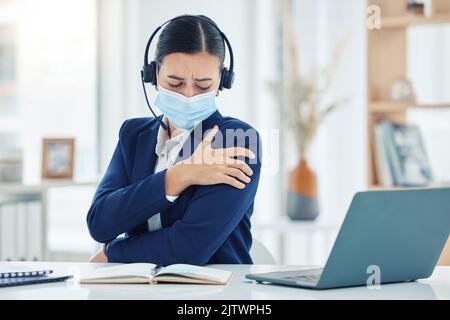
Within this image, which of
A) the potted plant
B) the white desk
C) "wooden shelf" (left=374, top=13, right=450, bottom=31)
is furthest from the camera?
the potted plant

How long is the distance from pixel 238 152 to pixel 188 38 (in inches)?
11.6

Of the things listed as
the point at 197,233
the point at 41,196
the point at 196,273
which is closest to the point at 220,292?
the point at 196,273

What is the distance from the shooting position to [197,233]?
1.59m

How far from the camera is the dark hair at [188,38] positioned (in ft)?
5.74

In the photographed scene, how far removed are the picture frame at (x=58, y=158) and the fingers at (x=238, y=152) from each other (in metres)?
1.87

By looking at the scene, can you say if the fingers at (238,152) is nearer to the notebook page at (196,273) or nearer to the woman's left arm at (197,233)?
the woman's left arm at (197,233)

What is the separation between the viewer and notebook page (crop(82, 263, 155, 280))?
134cm

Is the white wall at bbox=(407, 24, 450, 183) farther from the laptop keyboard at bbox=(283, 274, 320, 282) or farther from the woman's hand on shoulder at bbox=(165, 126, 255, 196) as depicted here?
the laptop keyboard at bbox=(283, 274, 320, 282)

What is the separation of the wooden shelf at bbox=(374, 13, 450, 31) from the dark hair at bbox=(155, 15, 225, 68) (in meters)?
1.41

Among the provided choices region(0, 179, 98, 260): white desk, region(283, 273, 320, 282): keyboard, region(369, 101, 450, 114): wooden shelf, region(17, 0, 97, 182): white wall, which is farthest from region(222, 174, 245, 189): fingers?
region(17, 0, 97, 182): white wall

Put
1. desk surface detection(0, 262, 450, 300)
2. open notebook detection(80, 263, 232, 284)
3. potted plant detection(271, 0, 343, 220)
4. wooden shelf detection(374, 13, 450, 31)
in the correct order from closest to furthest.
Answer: desk surface detection(0, 262, 450, 300) → open notebook detection(80, 263, 232, 284) → wooden shelf detection(374, 13, 450, 31) → potted plant detection(271, 0, 343, 220)

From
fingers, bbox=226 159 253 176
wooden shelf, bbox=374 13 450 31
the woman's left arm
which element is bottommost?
the woman's left arm

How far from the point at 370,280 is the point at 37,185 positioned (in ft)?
6.95

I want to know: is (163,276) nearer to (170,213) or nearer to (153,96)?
(170,213)
